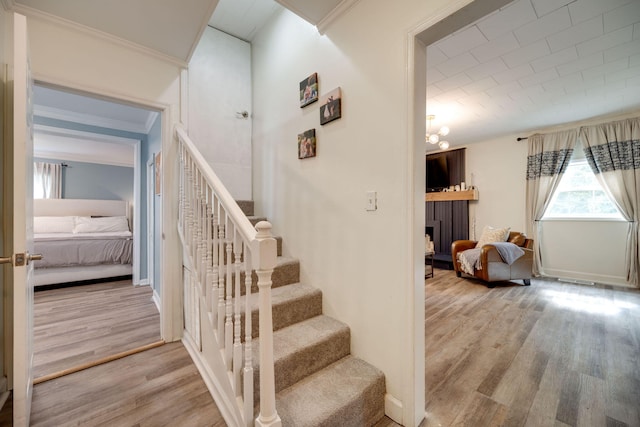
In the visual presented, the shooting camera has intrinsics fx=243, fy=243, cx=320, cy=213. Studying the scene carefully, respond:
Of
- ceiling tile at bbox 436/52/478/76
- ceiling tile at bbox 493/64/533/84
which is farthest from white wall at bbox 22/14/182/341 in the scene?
ceiling tile at bbox 493/64/533/84

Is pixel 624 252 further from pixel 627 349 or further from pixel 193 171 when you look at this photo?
pixel 193 171

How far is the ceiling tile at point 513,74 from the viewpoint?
8.43 feet

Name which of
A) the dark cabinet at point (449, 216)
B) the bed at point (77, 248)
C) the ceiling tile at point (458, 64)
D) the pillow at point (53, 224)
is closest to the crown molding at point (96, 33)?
the ceiling tile at point (458, 64)

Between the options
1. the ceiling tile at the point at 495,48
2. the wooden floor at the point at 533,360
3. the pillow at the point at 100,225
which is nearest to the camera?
the wooden floor at the point at 533,360

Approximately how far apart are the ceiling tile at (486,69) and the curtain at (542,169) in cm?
278

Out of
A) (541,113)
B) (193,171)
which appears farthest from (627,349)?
(193,171)

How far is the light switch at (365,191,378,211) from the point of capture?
4.83ft

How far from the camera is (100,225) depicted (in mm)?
5145

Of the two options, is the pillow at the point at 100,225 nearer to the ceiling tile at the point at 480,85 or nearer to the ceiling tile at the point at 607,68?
the ceiling tile at the point at 480,85

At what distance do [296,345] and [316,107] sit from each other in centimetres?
169

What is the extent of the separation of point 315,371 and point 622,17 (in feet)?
11.3

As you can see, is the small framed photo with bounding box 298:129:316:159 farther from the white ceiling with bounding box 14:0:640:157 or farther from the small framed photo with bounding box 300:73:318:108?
the white ceiling with bounding box 14:0:640:157

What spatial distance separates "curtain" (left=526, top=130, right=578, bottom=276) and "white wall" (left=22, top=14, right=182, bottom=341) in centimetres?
573

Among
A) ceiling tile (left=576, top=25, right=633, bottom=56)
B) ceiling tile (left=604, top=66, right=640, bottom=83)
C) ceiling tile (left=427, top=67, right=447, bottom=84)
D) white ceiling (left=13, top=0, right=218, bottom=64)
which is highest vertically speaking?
ceiling tile (left=427, top=67, right=447, bottom=84)
